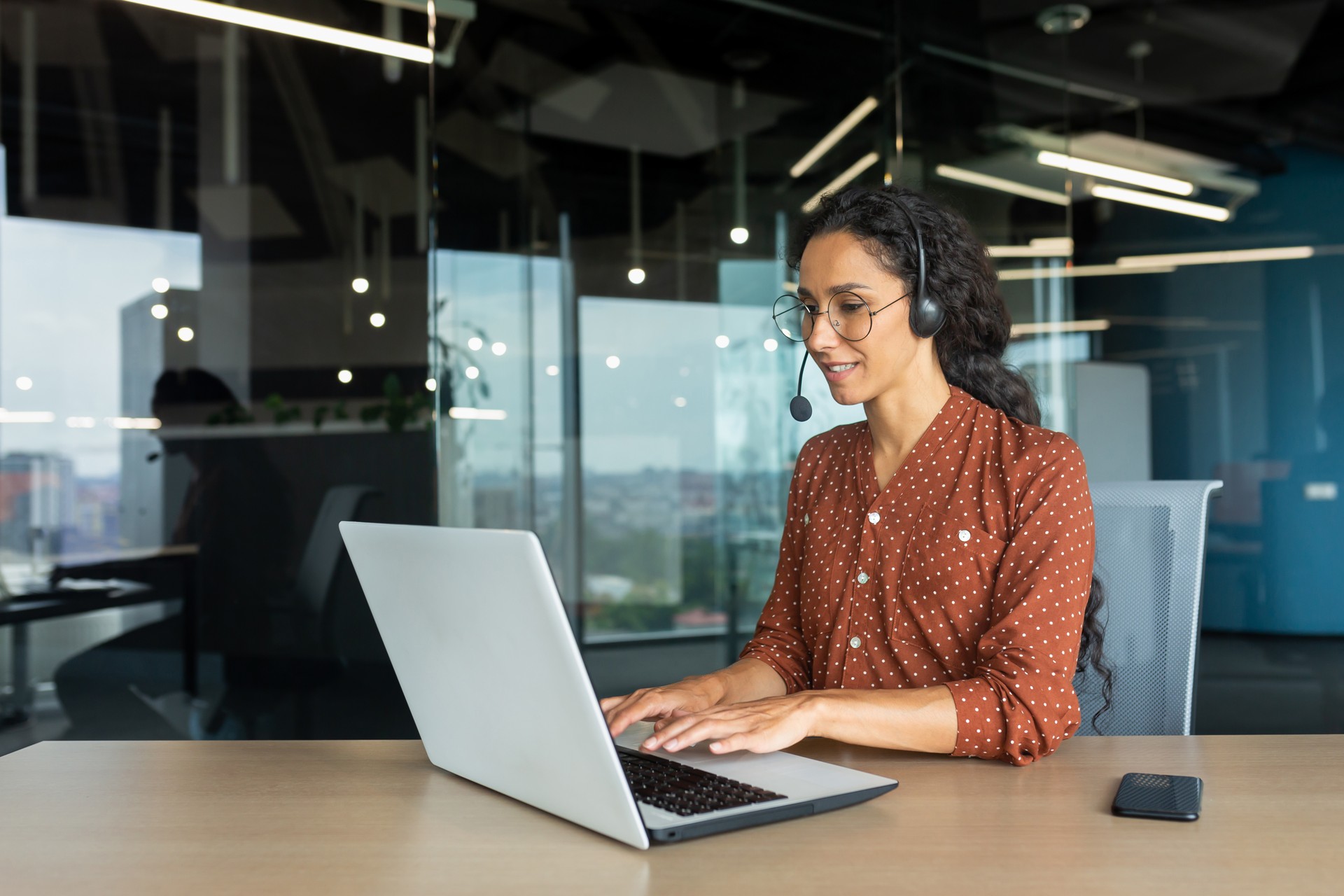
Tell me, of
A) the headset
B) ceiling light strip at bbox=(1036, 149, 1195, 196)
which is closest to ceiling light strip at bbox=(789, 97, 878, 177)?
ceiling light strip at bbox=(1036, 149, 1195, 196)

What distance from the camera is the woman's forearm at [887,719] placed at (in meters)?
1.17

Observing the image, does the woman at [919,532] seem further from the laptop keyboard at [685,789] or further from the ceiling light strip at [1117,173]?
the ceiling light strip at [1117,173]

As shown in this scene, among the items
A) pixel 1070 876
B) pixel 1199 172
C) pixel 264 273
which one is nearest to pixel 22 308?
pixel 264 273

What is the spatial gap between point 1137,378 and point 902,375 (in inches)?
106

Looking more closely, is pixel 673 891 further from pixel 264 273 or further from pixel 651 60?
pixel 651 60

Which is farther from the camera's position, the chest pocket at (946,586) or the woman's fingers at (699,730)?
the chest pocket at (946,586)

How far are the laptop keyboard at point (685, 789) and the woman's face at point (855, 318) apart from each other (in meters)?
0.67

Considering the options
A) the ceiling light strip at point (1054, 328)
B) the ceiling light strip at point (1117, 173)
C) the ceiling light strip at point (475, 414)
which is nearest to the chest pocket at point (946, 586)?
the ceiling light strip at point (475, 414)

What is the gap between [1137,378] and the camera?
390cm

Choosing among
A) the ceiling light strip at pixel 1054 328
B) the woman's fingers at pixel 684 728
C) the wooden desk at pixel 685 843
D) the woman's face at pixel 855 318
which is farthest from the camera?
the ceiling light strip at pixel 1054 328

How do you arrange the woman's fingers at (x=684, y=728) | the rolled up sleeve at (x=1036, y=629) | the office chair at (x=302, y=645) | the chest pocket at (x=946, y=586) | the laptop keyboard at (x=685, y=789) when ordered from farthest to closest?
the office chair at (x=302, y=645)
the chest pocket at (x=946, y=586)
the rolled up sleeve at (x=1036, y=629)
the woman's fingers at (x=684, y=728)
the laptop keyboard at (x=685, y=789)

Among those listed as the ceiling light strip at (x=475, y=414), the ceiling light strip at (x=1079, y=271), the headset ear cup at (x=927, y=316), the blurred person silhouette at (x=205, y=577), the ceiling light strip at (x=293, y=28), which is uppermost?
the ceiling light strip at (x=293, y=28)

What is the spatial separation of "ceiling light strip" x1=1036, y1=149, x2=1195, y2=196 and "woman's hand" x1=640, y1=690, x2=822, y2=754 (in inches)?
129

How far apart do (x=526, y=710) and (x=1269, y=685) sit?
12.1 ft
